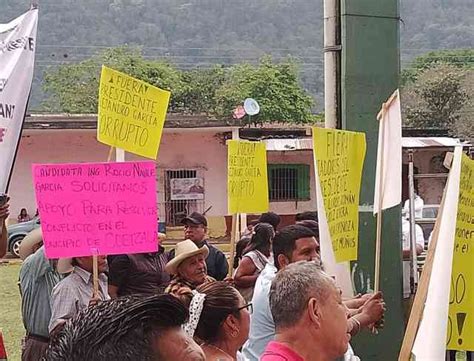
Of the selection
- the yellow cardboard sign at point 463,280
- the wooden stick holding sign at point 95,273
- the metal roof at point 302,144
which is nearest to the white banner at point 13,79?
the wooden stick holding sign at point 95,273

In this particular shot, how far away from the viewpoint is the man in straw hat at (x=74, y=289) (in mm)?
4691

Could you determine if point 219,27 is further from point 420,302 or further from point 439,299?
point 439,299

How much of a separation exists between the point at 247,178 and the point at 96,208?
7.81 ft

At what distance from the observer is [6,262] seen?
1884cm

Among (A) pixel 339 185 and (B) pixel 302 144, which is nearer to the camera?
(A) pixel 339 185

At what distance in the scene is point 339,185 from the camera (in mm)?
4648

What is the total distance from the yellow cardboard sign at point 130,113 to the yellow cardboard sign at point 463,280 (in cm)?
248

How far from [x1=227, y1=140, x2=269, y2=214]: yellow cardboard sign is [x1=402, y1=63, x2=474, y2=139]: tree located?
3014 centimetres

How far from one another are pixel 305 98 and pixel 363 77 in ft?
114

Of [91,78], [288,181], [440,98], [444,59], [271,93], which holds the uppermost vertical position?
[444,59]

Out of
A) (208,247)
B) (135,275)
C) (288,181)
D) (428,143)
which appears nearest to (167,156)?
(288,181)

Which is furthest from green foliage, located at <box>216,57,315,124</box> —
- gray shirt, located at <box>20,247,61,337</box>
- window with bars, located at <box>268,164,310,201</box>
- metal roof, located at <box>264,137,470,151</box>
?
gray shirt, located at <box>20,247,61,337</box>

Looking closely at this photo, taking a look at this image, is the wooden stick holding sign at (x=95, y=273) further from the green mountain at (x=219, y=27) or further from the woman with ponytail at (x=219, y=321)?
the green mountain at (x=219, y=27)

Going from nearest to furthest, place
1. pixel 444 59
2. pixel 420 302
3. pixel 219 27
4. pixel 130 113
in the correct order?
pixel 420 302 < pixel 130 113 < pixel 444 59 < pixel 219 27
